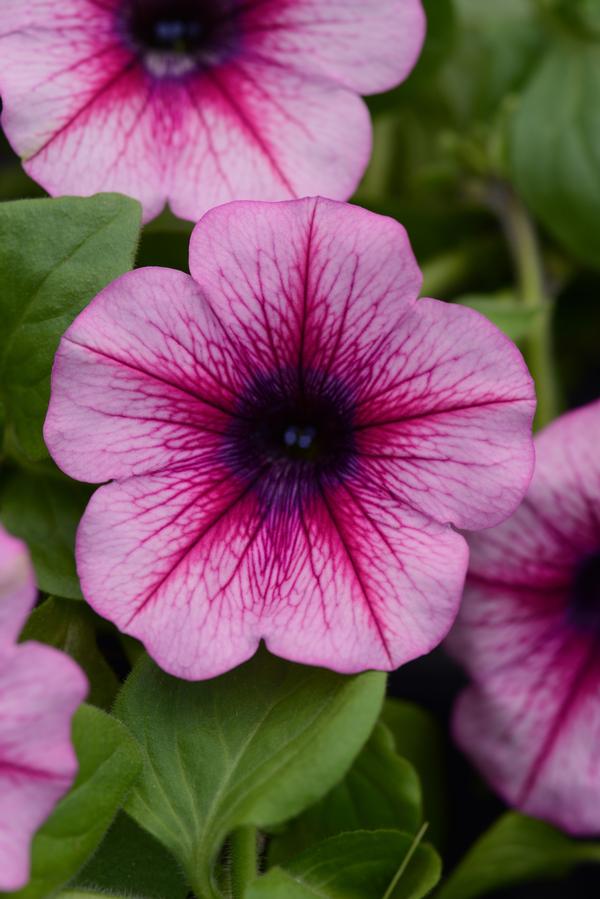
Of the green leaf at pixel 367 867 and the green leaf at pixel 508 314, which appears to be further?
the green leaf at pixel 508 314

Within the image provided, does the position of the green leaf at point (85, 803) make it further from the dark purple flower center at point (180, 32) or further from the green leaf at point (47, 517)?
the dark purple flower center at point (180, 32)

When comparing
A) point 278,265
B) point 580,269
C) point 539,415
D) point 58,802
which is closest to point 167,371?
point 278,265

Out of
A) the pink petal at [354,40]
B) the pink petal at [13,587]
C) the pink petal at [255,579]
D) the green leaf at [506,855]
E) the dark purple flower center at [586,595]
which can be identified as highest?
the pink petal at [354,40]

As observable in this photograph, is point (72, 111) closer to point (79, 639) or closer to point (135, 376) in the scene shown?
point (135, 376)

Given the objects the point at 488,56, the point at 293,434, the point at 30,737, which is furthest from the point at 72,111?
the point at 488,56

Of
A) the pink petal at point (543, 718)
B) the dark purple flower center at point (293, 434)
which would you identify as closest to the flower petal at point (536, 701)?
the pink petal at point (543, 718)
